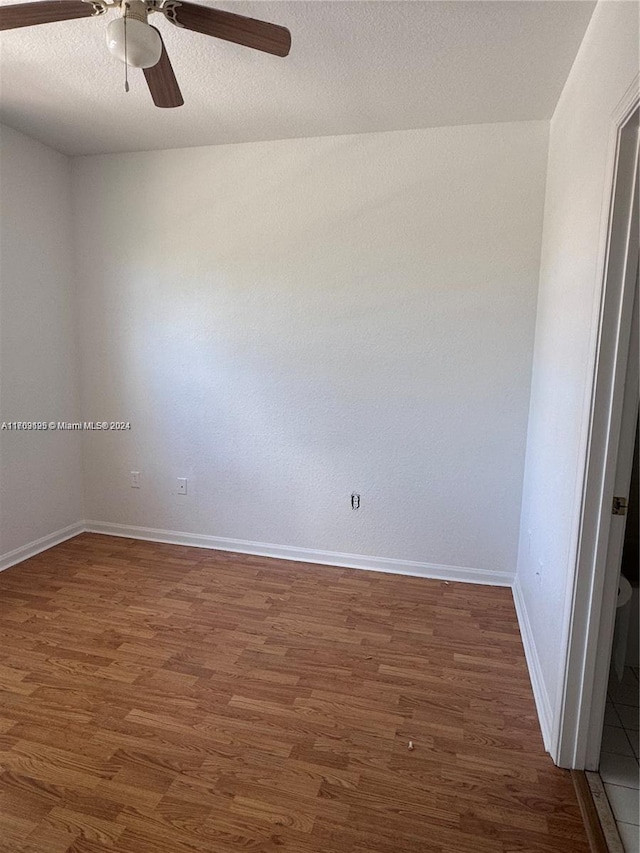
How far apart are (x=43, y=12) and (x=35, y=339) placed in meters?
2.13

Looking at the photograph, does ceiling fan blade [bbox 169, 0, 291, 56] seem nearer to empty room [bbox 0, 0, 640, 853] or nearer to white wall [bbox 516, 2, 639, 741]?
empty room [bbox 0, 0, 640, 853]

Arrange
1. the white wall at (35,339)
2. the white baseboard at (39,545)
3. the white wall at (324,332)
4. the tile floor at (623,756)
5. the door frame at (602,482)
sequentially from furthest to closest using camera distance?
the white baseboard at (39,545) < the white wall at (35,339) < the white wall at (324,332) < the tile floor at (623,756) < the door frame at (602,482)

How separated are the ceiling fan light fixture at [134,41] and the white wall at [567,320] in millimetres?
1350

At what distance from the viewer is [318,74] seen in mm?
2291

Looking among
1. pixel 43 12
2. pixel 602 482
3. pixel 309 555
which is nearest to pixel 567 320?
pixel 602 482

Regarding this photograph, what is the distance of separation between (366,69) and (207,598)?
2.71m

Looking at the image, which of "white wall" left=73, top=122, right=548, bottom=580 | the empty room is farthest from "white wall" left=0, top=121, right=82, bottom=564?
"white wall" left=73, top=122, right=548, bottom=580

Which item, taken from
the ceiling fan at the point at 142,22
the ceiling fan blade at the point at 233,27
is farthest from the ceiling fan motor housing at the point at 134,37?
the ceiling fan blade at the point at 233,27

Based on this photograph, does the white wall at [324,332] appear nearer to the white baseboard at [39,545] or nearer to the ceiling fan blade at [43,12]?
the white baseboard at [39,545]

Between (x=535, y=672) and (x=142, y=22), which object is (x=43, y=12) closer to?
(x=142, y=22)

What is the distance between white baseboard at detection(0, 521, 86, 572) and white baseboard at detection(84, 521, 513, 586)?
4.4 inches

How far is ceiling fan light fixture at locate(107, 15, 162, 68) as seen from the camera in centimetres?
152

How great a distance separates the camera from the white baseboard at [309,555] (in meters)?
3.13

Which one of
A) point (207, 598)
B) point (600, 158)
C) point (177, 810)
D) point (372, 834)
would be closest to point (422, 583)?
point (207, 598)
